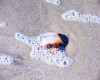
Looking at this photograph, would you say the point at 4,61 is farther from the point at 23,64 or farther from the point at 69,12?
the point at 69,12

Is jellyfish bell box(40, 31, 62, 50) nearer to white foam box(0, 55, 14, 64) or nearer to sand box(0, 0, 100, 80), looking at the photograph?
sand box(0, 0, 100, 80)

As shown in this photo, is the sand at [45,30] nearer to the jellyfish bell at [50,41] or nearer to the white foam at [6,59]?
the white foam at [6,59]

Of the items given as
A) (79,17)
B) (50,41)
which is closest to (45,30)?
(50,41)

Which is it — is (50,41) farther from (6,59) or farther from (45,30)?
(6,59)

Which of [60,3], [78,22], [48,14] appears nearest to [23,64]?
[48,14]

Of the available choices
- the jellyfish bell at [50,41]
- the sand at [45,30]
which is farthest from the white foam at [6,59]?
the jellyfish bell at [50,41]
